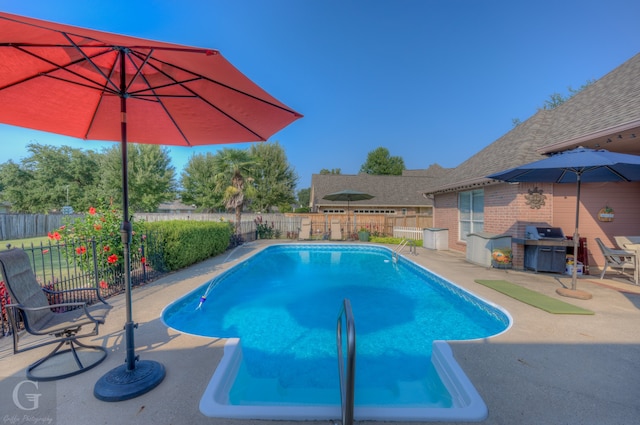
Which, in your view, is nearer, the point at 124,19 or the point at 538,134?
the point at 124,19

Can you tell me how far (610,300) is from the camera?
512 centimetres

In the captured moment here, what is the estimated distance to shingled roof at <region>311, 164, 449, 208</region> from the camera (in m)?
23.2

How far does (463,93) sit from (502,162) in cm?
1210

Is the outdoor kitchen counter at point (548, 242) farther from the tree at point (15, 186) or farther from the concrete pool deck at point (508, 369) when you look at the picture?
the tree at point (15, 186)

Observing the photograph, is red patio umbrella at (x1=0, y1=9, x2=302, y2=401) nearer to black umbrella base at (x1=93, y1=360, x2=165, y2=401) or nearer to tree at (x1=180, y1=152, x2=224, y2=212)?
black umbrella base at (x1=93, y1=360, x2=165, y2=401)

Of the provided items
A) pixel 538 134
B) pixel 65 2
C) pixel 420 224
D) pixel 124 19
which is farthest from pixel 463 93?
pixel 65 2

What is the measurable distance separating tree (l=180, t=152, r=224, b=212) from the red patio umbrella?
27.3 metres

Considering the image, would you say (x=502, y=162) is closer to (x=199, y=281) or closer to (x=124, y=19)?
(x=199, y=281)

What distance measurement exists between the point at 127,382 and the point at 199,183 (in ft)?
99.4

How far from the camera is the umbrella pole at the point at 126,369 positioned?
7.84 ft

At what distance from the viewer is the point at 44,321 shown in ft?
9.28

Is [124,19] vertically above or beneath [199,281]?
above

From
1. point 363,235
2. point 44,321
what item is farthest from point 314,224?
point 44,321

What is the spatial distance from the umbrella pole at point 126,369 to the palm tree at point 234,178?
12109 millimetres
